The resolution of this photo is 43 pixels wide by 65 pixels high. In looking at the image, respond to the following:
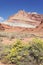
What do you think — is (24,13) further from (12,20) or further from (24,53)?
(24,53)

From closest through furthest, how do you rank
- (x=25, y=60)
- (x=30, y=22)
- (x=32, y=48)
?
(x=25, y=60)
(x=32, y=48)
(x=30, y=22)

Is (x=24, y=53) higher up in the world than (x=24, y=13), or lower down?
lower down

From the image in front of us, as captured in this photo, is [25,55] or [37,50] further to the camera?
[37,50]

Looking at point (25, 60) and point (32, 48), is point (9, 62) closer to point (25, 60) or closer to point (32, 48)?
point (25, 60)

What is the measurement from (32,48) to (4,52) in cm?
139

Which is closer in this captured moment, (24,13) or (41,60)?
(41,60)

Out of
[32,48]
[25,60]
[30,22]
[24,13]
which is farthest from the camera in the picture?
[24,13]

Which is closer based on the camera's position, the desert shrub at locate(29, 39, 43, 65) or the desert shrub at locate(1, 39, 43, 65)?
the desert shrub at locate(1, 39, 43, 65)

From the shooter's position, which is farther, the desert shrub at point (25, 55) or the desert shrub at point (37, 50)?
the desert shrub at point (37, 50)

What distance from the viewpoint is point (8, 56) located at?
9398 millimetres

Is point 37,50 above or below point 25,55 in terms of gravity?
above

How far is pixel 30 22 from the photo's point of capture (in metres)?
73.9

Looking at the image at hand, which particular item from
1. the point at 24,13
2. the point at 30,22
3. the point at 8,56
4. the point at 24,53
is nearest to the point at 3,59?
the point at 8,56

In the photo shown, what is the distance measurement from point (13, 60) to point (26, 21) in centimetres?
6541
